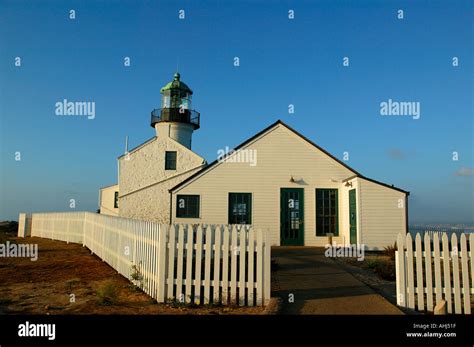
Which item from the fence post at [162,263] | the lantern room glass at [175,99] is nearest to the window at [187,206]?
the fence post at [162,263]

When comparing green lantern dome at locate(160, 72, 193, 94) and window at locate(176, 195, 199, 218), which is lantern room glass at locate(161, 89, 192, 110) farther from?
window at locate(176, 195, 199, 218)

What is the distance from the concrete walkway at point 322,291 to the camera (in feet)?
18.7

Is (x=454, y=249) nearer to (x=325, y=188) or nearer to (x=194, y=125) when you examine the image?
(x=325, y=188)

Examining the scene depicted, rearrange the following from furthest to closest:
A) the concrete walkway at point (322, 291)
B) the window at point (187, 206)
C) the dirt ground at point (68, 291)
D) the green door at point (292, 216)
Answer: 1. the window at point (187, 206)
2. the green door at point (292, 216)
3. the dirt ground at point (68, 291)
4. the concrete walkway at point (322, 291)

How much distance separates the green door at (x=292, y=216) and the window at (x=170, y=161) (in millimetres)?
9272

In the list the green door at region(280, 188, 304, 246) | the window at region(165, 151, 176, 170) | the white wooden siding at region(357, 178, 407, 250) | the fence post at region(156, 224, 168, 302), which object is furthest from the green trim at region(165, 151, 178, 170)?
the fence post at region(156, 224, 168, 302)

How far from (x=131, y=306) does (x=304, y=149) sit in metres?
11.6

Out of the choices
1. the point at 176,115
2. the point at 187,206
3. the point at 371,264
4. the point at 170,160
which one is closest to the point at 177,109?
the point at 176,115

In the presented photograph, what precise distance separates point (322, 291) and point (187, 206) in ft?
32.8

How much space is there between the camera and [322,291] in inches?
273

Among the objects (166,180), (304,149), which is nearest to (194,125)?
(166,180)

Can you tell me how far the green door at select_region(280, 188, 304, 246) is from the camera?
15547mm

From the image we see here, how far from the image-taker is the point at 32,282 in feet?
27.0

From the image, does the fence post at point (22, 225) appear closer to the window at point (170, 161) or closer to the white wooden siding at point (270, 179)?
the window at point (170, 161)
